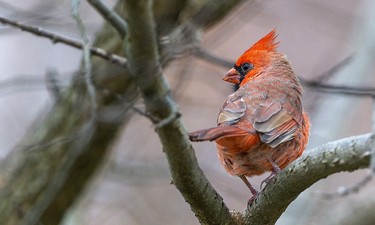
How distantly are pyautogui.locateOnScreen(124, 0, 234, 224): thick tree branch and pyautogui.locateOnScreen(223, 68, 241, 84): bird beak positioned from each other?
5.20 feet

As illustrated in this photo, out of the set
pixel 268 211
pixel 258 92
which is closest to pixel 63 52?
pixel 258 92

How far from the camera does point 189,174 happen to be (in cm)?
317

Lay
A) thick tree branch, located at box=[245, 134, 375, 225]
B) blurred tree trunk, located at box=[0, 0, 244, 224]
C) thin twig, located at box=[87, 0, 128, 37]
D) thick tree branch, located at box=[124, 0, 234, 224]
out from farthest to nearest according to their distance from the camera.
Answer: blurred tree trunk, located at box=[0, 0, 244, 224], thin twig, located at box=[87, 0, 128, 37], thick tree branch, located at box=[124, 0, 234, 224], thick tree branch, located at box=[245, 134, 375, 225]

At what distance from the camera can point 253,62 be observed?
4840 millimetres

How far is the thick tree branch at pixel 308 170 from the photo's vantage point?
9.11 ft

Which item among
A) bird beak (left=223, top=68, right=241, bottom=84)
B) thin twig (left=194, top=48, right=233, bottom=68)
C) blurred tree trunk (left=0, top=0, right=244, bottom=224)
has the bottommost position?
thin twig (left=194, top=48, right=233, bottom=68)

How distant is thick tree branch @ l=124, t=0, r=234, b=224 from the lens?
305cm

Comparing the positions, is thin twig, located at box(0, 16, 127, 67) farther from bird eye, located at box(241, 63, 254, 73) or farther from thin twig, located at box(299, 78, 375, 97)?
bird eye, located at box(241, 63, 254, 73)

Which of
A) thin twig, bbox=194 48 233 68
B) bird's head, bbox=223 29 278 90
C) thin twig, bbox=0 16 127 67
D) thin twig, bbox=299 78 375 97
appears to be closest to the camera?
thin twig, bbox=299 78 375 97

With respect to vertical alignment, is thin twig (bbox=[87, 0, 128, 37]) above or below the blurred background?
below

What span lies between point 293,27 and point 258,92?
15.2ft

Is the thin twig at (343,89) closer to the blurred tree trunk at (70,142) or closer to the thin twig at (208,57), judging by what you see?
the thin twig at (208,57)

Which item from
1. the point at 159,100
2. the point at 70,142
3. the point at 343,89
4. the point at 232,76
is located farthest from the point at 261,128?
the point at 70,142

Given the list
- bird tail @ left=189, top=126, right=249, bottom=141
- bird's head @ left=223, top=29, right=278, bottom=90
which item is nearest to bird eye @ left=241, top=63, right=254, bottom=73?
bird's head @ left=223, top=29, right=278, bottom=90
